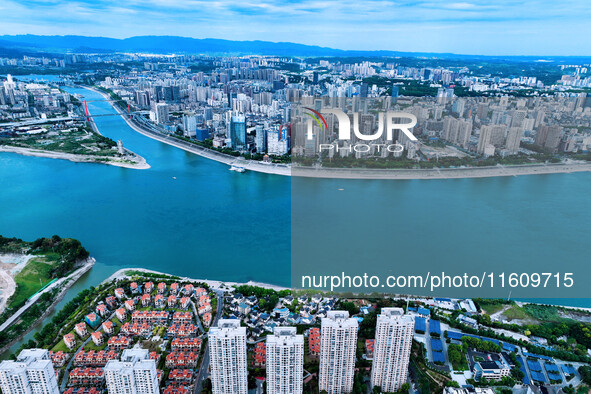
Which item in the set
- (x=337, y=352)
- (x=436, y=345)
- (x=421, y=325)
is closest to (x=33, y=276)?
(x=337, y=352)

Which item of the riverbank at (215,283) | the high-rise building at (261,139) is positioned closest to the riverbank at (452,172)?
the high-rise building at (261,139)

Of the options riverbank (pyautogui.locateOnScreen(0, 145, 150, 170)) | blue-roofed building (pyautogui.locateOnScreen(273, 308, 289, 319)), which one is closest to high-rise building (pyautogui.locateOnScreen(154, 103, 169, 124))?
riverbank (pyautogui.locateOnScreen(0, 145, 150, 170))

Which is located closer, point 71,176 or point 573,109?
point 71,176

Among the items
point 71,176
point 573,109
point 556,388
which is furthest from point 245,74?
point 556,388

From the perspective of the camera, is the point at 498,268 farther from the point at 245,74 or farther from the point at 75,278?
the point at 245,74

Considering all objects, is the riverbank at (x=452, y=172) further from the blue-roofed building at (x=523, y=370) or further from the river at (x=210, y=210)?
the blue-roofed building at (x=523, y=370)

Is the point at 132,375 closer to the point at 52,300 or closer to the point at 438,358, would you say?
the point at 52,300

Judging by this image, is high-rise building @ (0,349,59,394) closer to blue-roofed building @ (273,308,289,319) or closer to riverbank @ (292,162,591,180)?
blue-roofed building @ (273,308,289,319)
